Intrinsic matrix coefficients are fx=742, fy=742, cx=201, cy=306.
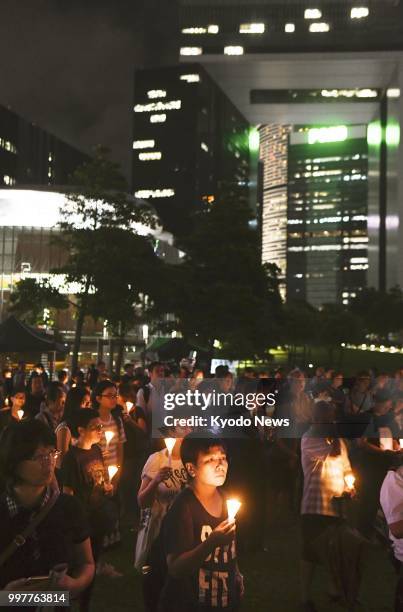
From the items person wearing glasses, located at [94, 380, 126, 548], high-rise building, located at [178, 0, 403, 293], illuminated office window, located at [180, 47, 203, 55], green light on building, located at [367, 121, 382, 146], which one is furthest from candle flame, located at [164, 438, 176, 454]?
illuminated office window, located at [180, 47, 203, 55]

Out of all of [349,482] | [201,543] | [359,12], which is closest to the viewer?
[201,543]

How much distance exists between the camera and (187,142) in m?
133

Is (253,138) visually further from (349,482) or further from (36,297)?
(349,482)

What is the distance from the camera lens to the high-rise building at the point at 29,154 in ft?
390

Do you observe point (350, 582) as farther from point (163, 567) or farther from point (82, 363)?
point (82, 363)

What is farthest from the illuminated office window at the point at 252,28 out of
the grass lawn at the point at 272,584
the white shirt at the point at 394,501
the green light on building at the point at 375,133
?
the white shirt at the point at 394,501

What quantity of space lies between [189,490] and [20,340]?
17.1 metres

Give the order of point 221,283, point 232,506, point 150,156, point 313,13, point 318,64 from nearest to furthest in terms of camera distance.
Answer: point 232,506 → point 221,283 → point 318,64 → point 313,13 → point 150,156

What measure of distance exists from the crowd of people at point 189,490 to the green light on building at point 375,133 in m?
101

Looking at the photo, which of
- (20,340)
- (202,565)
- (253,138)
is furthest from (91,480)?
(253,138)

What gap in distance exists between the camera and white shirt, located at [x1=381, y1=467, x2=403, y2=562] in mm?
4520

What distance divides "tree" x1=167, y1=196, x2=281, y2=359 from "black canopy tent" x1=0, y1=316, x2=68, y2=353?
10.8 metres

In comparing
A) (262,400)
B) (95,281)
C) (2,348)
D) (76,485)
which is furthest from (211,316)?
(76,485)

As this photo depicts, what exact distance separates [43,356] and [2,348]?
49.3 feet
